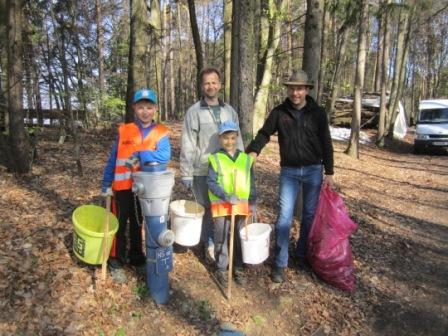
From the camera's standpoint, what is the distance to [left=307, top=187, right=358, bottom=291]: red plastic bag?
15.1ft

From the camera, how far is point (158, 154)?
3967mm

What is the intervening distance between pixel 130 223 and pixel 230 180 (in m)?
1.13

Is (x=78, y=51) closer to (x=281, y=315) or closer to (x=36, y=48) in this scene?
(x=36, y=48)

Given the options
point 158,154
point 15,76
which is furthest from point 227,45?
point 158,154

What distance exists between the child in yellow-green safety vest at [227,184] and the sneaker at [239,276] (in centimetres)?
32

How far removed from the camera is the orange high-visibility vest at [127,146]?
3930mm

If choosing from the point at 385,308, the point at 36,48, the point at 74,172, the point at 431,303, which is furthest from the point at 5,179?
the point at 431,303

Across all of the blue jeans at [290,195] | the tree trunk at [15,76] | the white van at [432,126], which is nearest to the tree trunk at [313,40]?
the blue jeans at [290,195]

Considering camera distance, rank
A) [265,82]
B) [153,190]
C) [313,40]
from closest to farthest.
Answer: [153,190] → [313,40] → [265,82]

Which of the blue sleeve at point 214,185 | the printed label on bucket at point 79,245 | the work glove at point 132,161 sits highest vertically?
the work glove at point 132,161

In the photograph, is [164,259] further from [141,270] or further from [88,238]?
[88,238]

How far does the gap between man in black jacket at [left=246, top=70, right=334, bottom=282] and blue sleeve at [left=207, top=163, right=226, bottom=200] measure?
56 cm

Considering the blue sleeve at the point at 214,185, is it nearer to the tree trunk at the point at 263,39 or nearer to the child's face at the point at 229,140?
the child's face at the point at 229,140

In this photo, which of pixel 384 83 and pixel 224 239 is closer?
pixel 224 239
